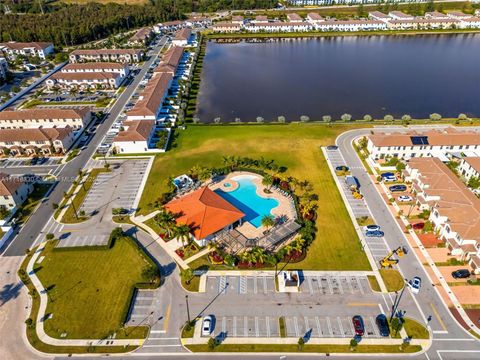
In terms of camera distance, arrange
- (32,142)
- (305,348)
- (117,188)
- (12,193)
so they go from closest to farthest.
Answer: (305,348) < (12,193) < (117,188) < (32,142)

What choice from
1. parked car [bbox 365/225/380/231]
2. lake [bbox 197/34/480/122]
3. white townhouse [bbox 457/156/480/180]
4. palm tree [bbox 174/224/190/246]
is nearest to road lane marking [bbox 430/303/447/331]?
parked car [bbox 365/225/380/231]

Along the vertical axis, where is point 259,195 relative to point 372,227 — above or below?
above

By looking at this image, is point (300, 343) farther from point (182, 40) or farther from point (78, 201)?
point (182, 40)

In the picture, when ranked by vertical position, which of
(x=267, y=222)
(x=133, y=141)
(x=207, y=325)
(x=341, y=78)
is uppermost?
(x=341, y=78)

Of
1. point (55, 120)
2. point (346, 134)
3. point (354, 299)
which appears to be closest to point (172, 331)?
point (354, 299)

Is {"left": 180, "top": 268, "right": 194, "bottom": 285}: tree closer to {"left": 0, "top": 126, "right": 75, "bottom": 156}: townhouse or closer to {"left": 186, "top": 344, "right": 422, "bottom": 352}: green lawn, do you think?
{"left": 186, "top": 344, "right": 422, "bottom": 352}: green lawn

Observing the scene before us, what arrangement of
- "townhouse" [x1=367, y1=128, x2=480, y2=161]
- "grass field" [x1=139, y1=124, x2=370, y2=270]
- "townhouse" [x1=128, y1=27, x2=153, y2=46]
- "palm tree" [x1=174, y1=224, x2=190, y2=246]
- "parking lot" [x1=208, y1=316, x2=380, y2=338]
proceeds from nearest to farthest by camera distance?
"parking lot" [x1=208, y1=316, x2=380, y2=338] < "palm tree" [x1=174, y1=224, x2=190, y2=246] < "grass field" [x1=139, y1=124, x2=370, y2=270] < "townhouse" [x1=367, y1=128, x2=480, y2=161] < "townhouse" [x1=128, y1=27, x2=153, y2=46]

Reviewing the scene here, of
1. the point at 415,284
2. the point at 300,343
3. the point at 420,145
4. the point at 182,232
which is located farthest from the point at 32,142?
the point at 420,145
